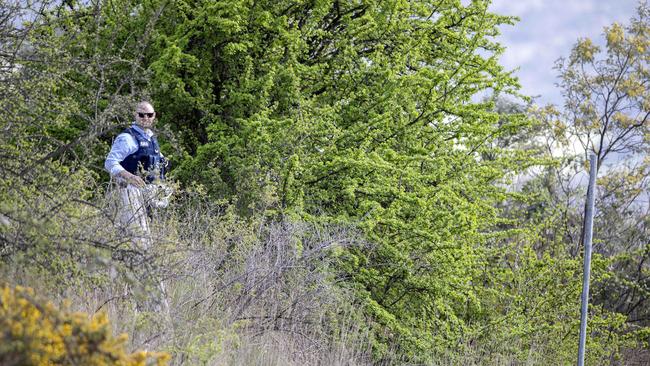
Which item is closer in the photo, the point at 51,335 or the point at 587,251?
the point at 51,335

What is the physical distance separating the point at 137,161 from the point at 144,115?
38cm

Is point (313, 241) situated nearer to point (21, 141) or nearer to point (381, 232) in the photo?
point (381, 232)

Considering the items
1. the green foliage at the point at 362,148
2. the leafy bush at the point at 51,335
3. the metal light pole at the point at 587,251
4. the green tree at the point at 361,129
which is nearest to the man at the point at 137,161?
the green foliage at the point at 362,148

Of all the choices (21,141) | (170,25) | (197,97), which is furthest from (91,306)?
(170,25)

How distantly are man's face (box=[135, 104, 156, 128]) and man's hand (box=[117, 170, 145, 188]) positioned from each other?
0.57m

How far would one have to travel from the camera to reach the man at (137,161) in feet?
20.2

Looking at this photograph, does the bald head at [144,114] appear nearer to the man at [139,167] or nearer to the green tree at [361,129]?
the man at [139,167]

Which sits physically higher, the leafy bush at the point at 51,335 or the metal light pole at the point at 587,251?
the metal light pole at the point at 587,251

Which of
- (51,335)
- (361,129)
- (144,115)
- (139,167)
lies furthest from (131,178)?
(361,129)

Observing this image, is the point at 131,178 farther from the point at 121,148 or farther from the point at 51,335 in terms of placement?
the point at 51,335

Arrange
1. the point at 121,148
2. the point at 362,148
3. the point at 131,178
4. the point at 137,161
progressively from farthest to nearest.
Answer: the point at 362,148 → the point at 137,161 → the point at 121,148 → the point at 131,178

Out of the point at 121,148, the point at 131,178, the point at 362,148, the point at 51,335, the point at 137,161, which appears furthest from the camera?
the point at 362,148

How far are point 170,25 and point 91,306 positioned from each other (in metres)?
6.04

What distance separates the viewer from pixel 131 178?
6.17 meters
